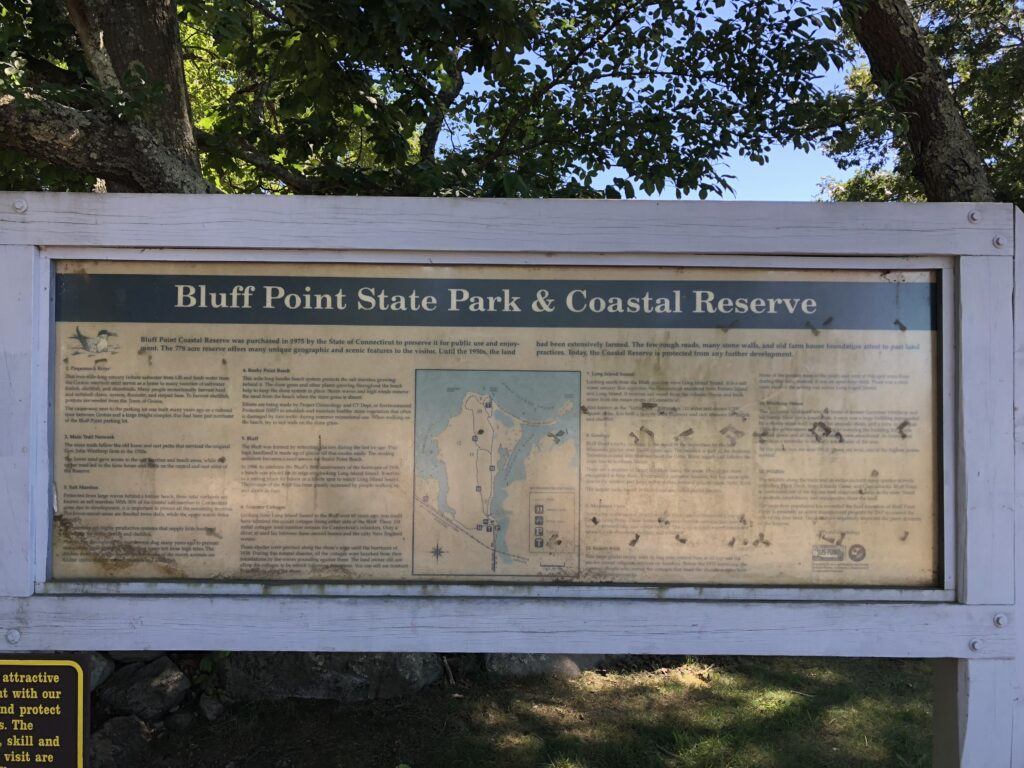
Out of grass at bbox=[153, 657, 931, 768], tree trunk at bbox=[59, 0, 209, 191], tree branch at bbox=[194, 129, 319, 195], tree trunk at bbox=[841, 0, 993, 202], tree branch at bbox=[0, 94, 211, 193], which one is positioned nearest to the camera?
tree branch at bbox=[0, 94, 211, 193]

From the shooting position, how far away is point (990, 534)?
232cm

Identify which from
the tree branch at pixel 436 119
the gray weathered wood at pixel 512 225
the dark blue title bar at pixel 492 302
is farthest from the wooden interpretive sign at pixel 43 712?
the tree branch at pixel 436 119

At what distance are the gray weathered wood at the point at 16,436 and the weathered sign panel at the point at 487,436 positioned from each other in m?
0.08

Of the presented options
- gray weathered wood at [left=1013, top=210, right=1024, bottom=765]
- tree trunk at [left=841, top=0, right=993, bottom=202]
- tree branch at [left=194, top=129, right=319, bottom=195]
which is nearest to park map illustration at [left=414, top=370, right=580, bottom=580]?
gray weathered wood at [left=1013, top=210, right=1024, bottom=765]

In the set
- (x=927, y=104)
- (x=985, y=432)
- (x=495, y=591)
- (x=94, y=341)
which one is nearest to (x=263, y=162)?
(x=94, y=341)

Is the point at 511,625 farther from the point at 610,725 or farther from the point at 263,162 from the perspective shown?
the point at 263,162

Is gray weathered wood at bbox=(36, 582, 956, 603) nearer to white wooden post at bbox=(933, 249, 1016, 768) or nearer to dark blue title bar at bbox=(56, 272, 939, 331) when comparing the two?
white wooden post at bbox=(933, 249, 1016, 768)

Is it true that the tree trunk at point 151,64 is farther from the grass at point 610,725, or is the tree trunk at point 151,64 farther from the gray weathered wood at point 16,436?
the grass at point 610,725

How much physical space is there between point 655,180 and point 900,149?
4.34 m

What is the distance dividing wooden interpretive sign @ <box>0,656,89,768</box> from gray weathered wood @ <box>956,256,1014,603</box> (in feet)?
8.77

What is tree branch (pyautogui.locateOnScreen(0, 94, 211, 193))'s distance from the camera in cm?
329

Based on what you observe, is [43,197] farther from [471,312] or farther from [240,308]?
[471,312]

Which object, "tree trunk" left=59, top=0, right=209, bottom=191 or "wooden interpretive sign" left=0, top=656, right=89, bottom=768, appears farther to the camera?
"tree trunk" left=59, top=0, right=209, bottom=191

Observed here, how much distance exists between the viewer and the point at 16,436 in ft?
7.65
